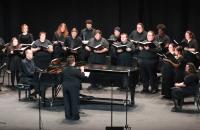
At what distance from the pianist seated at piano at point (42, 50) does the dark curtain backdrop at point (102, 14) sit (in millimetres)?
3545

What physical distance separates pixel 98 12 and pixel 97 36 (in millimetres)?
3934

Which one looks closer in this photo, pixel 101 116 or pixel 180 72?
pixel 101 116

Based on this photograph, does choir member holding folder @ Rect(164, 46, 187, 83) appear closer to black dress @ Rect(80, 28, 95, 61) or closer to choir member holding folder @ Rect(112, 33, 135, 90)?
choir member holding folder @ Rect(112, 33, 135, 90)

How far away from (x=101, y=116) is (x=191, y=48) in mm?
4067

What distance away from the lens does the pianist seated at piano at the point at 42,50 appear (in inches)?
653

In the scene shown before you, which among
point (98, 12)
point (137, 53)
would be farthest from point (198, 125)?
point (98, 12)

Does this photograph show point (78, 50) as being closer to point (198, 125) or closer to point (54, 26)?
point (54, 26)

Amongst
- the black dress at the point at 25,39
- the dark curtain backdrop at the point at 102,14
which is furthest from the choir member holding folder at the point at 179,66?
the black dress at the point at 25,39

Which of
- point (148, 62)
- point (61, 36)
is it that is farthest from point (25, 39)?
point (148, 62)

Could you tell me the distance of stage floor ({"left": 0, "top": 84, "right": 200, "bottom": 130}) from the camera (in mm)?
12133

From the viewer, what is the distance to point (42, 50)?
55.2ft

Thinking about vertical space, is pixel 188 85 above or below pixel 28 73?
below

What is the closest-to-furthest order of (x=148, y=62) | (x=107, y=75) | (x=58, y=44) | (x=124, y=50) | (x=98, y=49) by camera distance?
(x=107, y=75)
(x=148, y=62)
(x=98, y=49)
(x=124, y=50)
(x=58, y=44)

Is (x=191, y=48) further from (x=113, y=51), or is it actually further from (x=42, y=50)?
(x=42, y=50)
